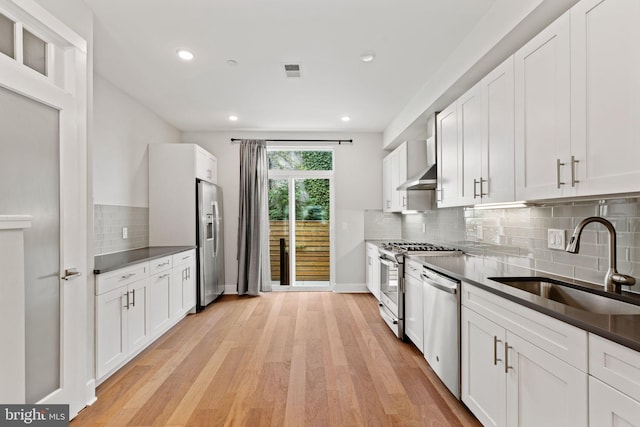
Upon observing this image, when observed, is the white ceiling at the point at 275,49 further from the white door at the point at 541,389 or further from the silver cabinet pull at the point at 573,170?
the white door at the point at 541,389

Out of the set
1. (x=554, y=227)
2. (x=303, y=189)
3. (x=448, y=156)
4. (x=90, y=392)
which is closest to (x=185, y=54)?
(x=448, y=156)

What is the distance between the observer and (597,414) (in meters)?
1.09

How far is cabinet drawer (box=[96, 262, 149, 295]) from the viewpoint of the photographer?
2.32m

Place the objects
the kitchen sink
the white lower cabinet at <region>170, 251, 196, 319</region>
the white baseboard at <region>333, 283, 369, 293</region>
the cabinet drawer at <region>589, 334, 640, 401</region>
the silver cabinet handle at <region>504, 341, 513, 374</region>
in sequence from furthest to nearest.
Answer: the white baseboard at <region>333, 283, 369, 293</region>, the white lower cabinet at <region>170, 251, 196, 319</region>, the silver cabinet handle at <region>504, 341, 513, 374</region>, the kitchen sink, the cabinet drawer at <region>589, 334, 640, 401</region>

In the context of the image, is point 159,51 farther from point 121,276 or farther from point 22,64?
point 121,276

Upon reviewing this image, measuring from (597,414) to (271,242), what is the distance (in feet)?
15.2

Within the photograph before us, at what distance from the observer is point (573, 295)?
1725 millimetres

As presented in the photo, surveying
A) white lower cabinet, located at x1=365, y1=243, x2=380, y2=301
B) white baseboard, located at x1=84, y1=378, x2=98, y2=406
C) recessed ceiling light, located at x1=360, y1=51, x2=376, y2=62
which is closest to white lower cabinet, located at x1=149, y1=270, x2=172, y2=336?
white baseboard, located at x1=84, y1=378, x2=98, y2=406

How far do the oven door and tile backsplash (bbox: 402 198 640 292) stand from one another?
2.47 feet

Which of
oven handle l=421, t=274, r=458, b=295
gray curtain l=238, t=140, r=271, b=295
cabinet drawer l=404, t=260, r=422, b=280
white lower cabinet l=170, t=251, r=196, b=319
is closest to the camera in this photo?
oven handle l=421, t=274, r=458, b=295

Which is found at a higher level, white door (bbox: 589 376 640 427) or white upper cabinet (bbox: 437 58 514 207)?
white upper cabinet (bbox: 437 58 514 207)

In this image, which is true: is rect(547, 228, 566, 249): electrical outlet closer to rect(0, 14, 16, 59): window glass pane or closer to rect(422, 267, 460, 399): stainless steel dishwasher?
rect(422, 267, 460, 399): stainless steel dishwasher

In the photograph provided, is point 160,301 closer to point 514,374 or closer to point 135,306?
point 135,306

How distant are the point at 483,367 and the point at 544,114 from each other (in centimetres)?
141
